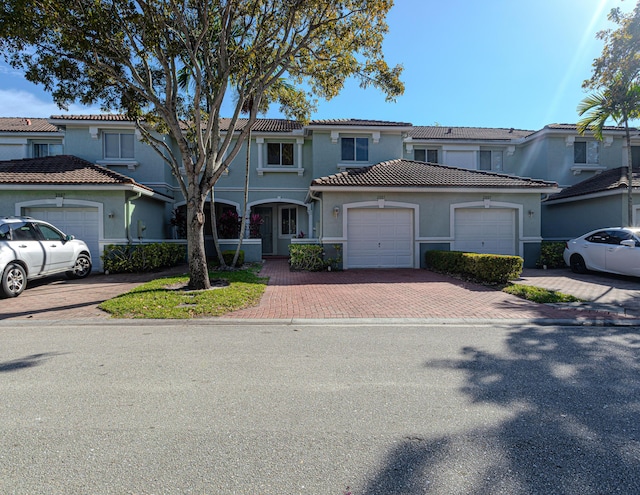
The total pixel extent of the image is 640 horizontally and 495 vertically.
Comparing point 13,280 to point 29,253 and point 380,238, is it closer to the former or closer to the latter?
point 29,253

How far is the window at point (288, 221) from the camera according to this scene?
1998 cm

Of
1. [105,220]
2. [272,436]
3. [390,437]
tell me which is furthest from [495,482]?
[105,220]

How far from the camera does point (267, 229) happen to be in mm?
20234

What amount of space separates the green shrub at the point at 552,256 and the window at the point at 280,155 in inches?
480

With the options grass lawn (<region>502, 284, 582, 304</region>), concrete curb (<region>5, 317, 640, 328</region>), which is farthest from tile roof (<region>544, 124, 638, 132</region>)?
concrete curb (<region>5, 317, 640, 328</region>)

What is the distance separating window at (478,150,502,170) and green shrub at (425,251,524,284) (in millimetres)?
10405

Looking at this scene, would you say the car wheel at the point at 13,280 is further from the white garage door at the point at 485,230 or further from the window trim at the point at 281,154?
the white garage door at the point at 485,230

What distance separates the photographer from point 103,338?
18.5ft

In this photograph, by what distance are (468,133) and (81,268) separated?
2085 centimetres

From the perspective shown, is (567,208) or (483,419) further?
(567,208)

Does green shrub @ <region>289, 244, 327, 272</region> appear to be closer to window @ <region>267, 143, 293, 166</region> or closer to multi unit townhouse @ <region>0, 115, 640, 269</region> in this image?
multi unit townhouse @ <region>0, 115, 640, 269</region>

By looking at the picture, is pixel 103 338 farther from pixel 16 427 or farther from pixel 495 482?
pixel 495 482

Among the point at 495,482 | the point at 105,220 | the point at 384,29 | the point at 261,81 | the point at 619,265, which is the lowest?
the point at 495,482

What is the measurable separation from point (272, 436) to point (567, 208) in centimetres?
1976
